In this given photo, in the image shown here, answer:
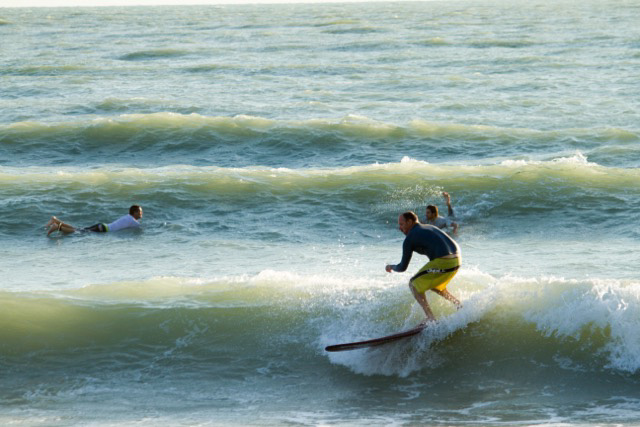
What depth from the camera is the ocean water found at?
10875 mm

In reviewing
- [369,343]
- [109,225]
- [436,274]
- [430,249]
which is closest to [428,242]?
[430,249]

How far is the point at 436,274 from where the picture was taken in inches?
420

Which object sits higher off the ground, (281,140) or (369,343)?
(281,140)

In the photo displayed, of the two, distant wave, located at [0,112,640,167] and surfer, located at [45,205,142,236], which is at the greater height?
distant wave, located at [0,112,640,167]

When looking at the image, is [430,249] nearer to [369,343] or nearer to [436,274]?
[436,274]

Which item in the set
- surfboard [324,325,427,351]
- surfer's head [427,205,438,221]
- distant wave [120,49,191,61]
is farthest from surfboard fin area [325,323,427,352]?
distant wave [120,49,191,61]

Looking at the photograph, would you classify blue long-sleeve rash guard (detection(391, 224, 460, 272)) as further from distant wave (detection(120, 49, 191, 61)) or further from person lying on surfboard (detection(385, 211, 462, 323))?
distant wave (detection(120, 49, 191, 61))

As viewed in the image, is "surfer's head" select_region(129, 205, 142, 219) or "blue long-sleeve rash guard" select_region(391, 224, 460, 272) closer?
"blue long-sleeve rash guard" select_region(391, 224, 460, 272)

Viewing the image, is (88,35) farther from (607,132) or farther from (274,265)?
(274,265)

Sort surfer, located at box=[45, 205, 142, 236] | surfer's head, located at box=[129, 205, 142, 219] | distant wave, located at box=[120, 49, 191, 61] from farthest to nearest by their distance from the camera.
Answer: distant wave, located at box=[120, 49, 191, 61]
surfer's head, located at box=[129, 205, 142, 219]
surfer, located at box=[45, 205, 142, 236]

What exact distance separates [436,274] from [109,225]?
909 centimetres

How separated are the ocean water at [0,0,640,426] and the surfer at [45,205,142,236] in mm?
278

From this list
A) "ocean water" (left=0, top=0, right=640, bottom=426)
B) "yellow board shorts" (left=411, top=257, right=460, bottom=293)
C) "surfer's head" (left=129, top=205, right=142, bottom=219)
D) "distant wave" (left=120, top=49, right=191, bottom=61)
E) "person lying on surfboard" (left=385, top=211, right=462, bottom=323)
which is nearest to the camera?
"person lying on surfboard" (left=385, top=211, right=462, bottom=323)

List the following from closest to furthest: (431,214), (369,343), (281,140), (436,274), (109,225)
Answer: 1. (436,274)
2. (369,343)
3. (431,214)
4. (109,225)
5. (281,140)
